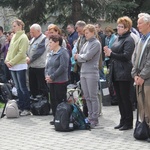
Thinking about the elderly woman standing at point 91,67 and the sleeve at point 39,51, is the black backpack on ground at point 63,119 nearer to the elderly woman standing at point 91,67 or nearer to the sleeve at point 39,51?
the elderly woman standing at point 91,67

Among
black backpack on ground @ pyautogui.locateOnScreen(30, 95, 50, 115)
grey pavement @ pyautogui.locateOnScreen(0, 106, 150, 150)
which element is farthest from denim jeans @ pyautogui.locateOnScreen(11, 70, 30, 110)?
grey pavement @ pyautogui.locateOnScreen(0, 106, 150, 150)

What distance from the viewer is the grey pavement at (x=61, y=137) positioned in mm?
6195

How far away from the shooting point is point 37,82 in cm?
937

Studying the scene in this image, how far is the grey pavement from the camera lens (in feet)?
20.3

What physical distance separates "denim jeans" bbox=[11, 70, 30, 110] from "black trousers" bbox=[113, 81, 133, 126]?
2.47 meters

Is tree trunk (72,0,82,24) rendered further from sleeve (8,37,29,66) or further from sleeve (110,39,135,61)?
sleeve (110,39,135,61)

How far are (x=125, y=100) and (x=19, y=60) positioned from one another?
8.88 feet

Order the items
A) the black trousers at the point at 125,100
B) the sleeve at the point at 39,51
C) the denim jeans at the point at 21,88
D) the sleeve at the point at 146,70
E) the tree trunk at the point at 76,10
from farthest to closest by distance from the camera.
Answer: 1. the tree trunk at the point at 76,10
2. the sleeve at the point at 39,51
3. the denim jeans at the point at 21,88
4. the black trousers at the point at 125,100
5. the sleeve at the point at 146,70

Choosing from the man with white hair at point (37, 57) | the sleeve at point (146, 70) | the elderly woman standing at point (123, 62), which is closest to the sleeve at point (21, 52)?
the man with white hair at point (37, 57)

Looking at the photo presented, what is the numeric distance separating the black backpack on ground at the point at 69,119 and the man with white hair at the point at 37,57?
1.83 m

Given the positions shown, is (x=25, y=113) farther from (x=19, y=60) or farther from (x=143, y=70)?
(x=143, y=70)

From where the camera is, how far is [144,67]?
6.20 metres

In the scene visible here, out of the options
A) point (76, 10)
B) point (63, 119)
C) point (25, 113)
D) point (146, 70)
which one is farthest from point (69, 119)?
point (76, 10)

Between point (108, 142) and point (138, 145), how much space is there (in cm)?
51
